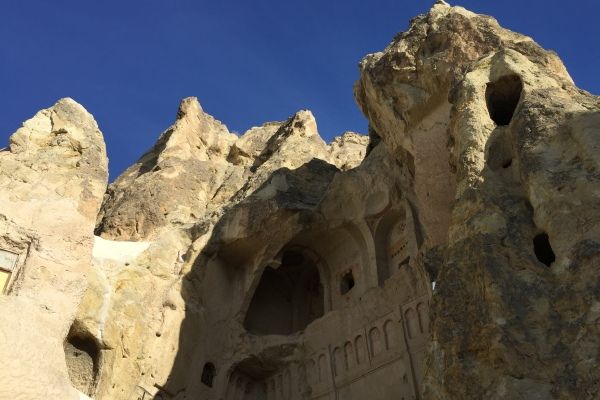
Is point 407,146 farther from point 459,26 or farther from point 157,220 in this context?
point 157,220

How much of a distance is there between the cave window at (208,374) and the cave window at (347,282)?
4089mm

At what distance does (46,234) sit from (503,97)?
8498mm

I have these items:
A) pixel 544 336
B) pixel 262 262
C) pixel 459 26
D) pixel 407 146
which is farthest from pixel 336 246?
pixel 544 336

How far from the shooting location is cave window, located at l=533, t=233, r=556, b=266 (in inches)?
313

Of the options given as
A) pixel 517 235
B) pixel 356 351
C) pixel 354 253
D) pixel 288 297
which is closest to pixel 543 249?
pixel 517 235

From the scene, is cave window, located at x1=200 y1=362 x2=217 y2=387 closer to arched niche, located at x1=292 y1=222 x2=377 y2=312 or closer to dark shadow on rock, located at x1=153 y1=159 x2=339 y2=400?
dark shadow on rock, located at x1=153 y1=159 x2=339 y2=400

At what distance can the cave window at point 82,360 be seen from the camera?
12.3 meters

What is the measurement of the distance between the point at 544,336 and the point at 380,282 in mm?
9006

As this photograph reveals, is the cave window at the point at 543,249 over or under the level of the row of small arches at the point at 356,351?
under

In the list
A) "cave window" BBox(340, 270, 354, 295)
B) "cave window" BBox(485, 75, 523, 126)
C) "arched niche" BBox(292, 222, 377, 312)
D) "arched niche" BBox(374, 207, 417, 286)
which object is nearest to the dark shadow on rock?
"arched niche" BBox(292, 222, 377, 312)

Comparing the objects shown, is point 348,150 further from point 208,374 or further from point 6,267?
point 6,267

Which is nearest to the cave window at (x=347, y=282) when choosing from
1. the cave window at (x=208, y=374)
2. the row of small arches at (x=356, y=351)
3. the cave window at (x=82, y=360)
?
the row of small arches at (x=356, y=351)

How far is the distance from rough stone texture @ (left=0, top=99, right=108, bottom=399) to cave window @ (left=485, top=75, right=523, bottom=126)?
25.0ft

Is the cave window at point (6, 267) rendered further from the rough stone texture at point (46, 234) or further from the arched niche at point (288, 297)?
the arched niche at point (288, 297)
